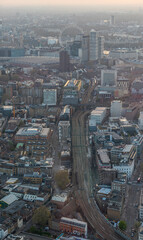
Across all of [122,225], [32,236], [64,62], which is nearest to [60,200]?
[32,236]

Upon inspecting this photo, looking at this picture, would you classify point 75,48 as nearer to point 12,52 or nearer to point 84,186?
point 12,52

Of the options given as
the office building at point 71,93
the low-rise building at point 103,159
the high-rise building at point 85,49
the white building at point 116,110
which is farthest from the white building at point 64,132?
the high-rise building at point 85,49

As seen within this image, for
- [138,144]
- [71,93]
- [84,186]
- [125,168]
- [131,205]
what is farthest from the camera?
[71,93]

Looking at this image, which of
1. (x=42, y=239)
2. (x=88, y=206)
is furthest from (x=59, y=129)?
(x=42, y=239)

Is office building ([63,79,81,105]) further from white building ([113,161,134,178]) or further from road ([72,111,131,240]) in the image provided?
white building ([113,161,134,178])

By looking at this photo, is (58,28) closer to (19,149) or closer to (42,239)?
(19,149)

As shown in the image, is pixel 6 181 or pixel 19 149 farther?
pixel 19 149
